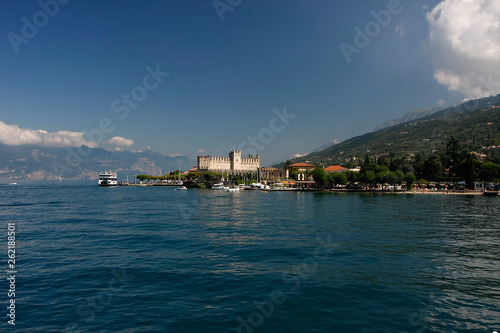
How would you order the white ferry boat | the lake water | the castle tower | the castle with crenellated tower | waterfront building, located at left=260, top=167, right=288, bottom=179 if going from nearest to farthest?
the lake water
the white ferry boat
waterfront building, located at left=260, top=167, right=288, bottom=179
the castle with crenellated tower
the castle tower

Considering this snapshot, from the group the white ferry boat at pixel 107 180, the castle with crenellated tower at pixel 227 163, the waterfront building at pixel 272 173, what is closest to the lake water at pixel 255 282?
the white ferry boat at pixel 107 180

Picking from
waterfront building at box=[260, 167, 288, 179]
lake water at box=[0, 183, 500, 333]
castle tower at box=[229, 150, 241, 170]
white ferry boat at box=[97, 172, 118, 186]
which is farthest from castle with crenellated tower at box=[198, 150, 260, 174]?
lake water at box=[0, 183, 500, 333]

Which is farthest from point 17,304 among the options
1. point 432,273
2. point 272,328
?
point 432,273

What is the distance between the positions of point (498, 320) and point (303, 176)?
5294 inches

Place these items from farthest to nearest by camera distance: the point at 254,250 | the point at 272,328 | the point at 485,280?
the point at 254,250 → the point at 485,280 → the point at 272,328

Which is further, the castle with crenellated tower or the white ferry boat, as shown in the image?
the castle with crenellated tower

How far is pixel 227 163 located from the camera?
171500 millimetres

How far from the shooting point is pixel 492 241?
67.5 feet

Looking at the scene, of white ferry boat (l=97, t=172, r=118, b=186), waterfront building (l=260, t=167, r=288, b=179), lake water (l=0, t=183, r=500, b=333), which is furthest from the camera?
waterfront building (l=260, t=167, r=288, b=179)

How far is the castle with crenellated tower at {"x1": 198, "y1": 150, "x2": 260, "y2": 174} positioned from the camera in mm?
168250

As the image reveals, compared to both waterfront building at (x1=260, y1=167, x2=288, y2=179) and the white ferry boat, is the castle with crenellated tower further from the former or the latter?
Result: the white ferry boat

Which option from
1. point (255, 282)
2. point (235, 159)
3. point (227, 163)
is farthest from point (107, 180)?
point (255, 282)

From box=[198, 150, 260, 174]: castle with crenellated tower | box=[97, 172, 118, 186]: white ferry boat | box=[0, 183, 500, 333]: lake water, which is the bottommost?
box=[0, 183, 500, 333]: lake water

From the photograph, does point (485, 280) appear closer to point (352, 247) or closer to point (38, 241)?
point (352, 247)
